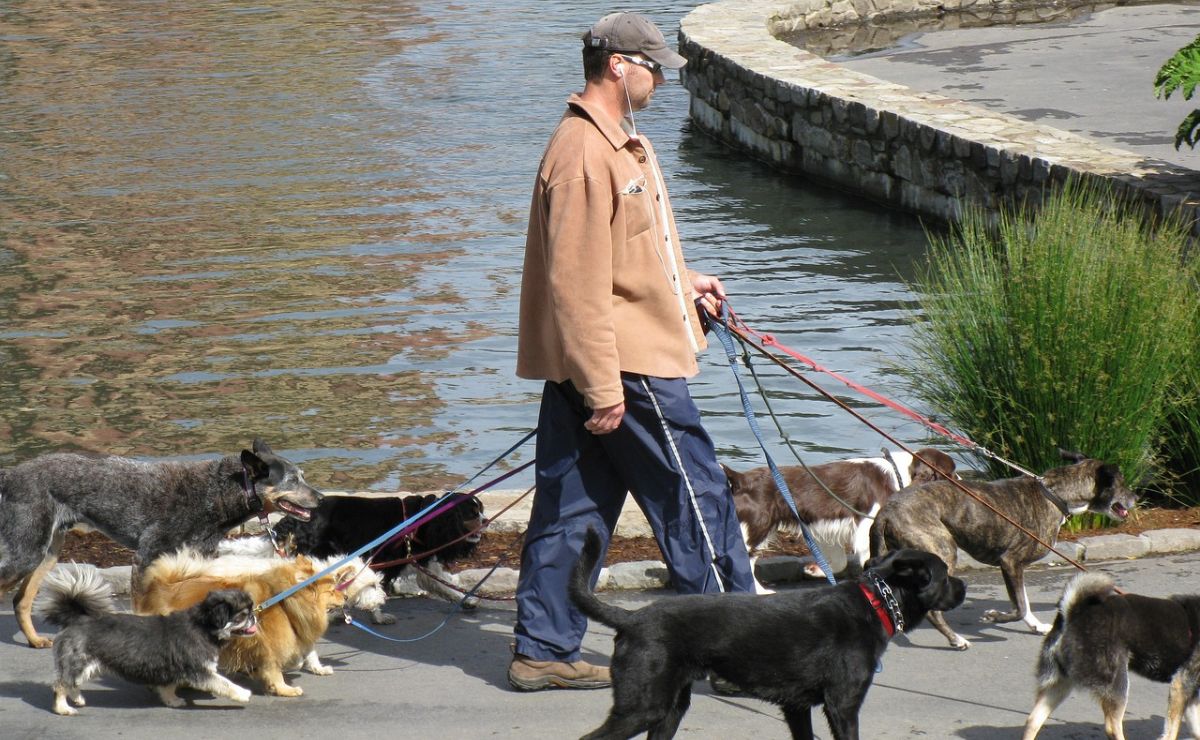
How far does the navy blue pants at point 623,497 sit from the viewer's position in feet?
17.2

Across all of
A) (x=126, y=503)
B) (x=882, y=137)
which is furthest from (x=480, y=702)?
(x=882, y=137)

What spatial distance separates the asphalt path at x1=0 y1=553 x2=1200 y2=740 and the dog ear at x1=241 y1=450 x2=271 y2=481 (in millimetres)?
796

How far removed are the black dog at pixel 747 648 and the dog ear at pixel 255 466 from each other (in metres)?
2.11

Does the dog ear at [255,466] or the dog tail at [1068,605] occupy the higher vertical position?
the dog ear at [255,466]

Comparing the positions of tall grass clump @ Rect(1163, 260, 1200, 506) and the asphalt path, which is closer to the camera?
the asphalt path

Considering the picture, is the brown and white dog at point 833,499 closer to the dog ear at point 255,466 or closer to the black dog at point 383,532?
the black dog at point 383,532

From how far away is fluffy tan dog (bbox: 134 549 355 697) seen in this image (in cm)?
549

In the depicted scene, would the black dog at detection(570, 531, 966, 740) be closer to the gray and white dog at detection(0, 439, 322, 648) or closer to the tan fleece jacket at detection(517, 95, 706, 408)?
the tan fleece jacket at detection(517, 95, 706, 408)

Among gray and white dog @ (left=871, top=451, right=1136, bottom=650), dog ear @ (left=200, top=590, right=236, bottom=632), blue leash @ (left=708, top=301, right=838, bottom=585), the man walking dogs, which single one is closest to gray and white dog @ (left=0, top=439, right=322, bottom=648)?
dog ear @ (left=200, top=590, right=236, bottom=632)

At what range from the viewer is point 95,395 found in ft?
35.7

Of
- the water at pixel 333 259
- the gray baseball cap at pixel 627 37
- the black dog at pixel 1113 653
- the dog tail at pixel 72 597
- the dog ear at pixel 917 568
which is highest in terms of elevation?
the gray baseball cap at pixel 627 37

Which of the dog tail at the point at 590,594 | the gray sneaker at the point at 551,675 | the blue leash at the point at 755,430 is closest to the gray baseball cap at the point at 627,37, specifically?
the blue leash at the point at 755,430

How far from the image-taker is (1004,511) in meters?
6.27

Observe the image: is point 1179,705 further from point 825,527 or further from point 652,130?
point 652,130
